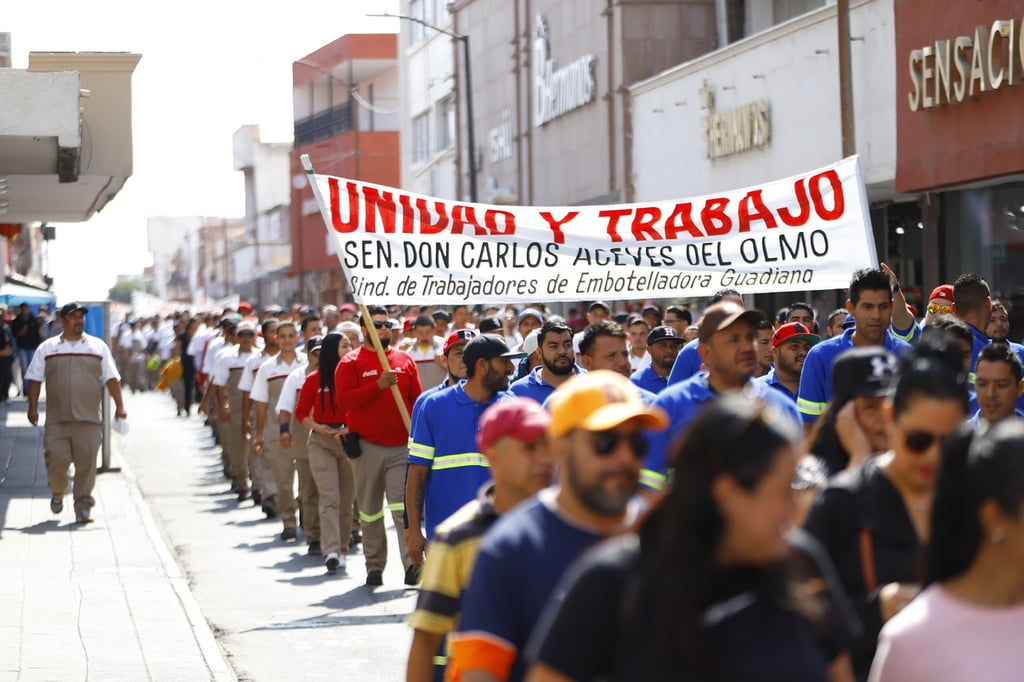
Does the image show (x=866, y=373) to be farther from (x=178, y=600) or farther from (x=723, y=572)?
(x=178, y=600)

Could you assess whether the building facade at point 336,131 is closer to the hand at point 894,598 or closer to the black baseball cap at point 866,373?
the black baseball cap at point 866,373

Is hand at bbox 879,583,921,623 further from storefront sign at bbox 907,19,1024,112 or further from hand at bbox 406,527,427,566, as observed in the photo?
storefront sign at bbox 907,19,1024,112

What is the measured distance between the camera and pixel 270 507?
1836 centimetres

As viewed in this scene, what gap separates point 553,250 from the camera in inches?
490

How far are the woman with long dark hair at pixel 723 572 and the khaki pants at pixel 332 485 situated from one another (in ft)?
36.0

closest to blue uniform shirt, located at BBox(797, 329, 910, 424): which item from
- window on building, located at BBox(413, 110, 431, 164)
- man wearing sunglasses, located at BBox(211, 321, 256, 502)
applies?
man wearing sunglasses, located at BBox(211, 321, 256, 502)

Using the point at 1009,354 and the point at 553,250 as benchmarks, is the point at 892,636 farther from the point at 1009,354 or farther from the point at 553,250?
the point at 553,250

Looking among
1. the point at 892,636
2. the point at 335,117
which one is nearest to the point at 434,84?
the point at 335,117

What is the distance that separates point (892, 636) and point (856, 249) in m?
8.20

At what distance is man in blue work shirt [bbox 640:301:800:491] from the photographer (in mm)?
6469

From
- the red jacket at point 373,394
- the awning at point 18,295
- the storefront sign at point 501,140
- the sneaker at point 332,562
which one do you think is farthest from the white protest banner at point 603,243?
the storefront sign at point 501,140

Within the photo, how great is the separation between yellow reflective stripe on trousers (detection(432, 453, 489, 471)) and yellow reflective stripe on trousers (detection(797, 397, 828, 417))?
70.9 inches

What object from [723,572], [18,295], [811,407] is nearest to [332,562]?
[811,407]

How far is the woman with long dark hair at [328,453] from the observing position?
14.0 m
